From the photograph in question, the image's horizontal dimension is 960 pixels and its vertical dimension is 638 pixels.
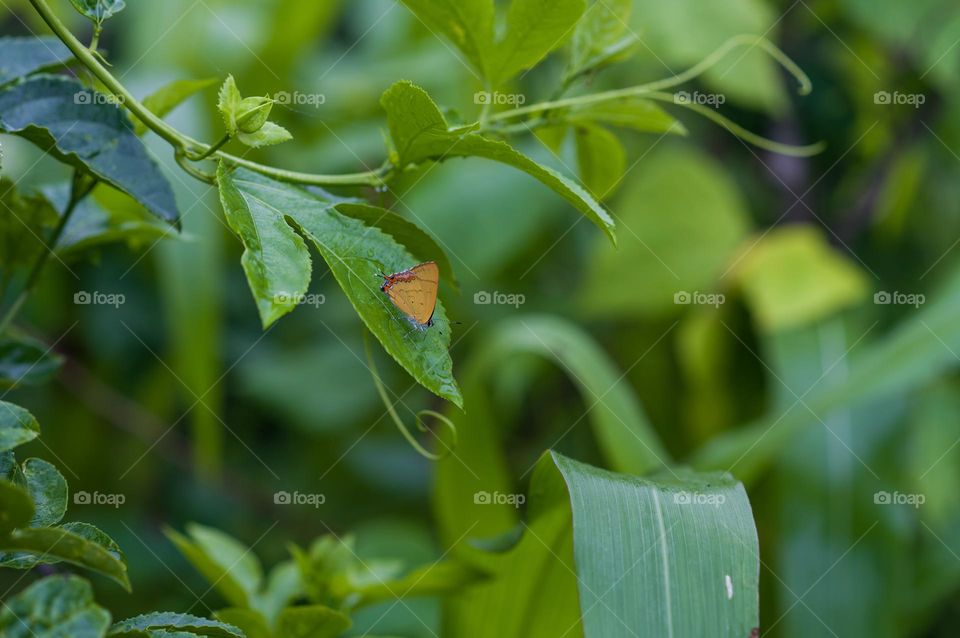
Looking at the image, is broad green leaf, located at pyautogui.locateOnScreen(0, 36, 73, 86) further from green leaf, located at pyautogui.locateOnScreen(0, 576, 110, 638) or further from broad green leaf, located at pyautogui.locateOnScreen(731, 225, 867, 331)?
broad green leaf, located at pyautogui.locateOnScreen(731, 225, 867, 331)

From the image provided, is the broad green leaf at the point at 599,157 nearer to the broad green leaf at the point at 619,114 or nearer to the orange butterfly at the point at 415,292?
the broad green leaf at the point at 619,114

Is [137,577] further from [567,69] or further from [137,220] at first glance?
[567,69]

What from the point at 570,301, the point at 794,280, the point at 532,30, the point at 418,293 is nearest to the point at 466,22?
the point at 532,30

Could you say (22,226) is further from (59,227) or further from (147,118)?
(147,118)

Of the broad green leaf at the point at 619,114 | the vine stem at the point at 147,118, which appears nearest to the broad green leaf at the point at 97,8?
the vine stem at the point at 147,118

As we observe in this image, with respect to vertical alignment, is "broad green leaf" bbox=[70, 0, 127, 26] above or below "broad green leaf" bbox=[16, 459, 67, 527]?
above

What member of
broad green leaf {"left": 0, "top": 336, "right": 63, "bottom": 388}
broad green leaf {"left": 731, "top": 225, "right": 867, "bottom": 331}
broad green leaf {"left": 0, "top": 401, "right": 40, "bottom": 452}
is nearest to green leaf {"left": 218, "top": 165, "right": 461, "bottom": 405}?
broad green leaf {"left": 0, "top": 401, "right": 40, "bottom": 452}
